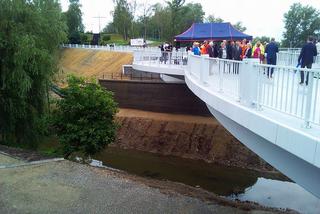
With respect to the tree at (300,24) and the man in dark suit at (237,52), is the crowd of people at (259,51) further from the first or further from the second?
the tree at (300,24)

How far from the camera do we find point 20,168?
11.4 m

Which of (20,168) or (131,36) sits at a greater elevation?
(131,36)

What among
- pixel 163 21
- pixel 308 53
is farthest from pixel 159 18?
pixel 308 53

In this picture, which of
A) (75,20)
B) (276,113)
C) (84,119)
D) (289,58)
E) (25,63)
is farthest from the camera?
(75,20)

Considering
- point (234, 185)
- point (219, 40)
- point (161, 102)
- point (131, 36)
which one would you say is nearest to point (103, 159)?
point (161, 102)

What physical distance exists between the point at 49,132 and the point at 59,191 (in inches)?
403

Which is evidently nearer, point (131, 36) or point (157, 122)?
point (157, 122)

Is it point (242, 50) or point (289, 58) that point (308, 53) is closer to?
point (242, 50)

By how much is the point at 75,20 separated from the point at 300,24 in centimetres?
4801

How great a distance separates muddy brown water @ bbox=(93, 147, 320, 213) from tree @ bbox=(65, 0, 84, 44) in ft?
184

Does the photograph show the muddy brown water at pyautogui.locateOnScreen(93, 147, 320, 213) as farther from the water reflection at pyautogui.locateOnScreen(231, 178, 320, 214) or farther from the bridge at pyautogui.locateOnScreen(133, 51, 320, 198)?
the bridge at pyautogui.locateOnScreen(133, 51, 320, 198)

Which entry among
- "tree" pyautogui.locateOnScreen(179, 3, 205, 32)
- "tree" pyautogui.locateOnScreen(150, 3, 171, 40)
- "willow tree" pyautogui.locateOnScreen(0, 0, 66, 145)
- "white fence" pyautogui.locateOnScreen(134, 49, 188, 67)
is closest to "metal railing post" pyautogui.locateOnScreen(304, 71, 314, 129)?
"willow tree" pyautogui.locateOnScreen(0, 0, 66, 145)

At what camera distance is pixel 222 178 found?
2181 centimetres

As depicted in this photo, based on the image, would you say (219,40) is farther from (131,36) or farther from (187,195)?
(131,36)
